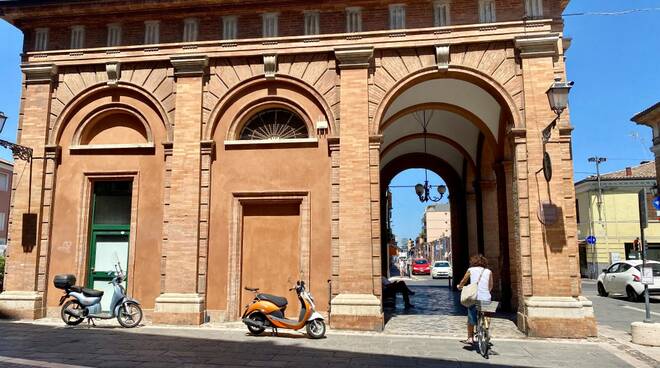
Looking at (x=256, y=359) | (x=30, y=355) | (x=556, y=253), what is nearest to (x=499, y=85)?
(x=556, y=253)

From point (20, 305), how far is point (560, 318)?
11.3 metres

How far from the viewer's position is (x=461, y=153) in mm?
17516

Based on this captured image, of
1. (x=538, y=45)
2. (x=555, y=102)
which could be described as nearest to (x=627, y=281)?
(x=538, y=45)

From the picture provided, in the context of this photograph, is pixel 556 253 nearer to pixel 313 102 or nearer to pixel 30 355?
pixel 313 102

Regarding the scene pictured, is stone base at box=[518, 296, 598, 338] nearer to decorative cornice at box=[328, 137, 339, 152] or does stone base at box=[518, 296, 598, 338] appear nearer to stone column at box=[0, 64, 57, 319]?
decorative cornice at box=[328, 137, 339, 152]

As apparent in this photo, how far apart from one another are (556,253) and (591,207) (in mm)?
31960

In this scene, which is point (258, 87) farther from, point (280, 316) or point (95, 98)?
point (280, 316)

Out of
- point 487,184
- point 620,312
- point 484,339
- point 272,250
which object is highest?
point 487,184

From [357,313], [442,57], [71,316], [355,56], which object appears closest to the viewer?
[357,313]

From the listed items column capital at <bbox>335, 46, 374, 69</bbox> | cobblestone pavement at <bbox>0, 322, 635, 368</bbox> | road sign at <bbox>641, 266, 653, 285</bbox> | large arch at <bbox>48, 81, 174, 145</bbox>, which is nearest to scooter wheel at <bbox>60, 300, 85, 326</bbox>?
cobblestone pavement at <bbox>0, 322, 635, 368</bbox>

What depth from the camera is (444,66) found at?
34.6ft

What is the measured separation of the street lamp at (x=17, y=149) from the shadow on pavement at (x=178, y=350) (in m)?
3.95

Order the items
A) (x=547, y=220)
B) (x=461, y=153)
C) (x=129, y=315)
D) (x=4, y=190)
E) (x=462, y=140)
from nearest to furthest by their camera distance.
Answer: (x=547, y=220), (x=129, y=315), (x=462, y=140), (x=461, y=153), (x=4, y=190)

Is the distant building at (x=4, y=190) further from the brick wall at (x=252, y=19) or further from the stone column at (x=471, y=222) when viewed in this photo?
the stone column at (x=471, y=222)
